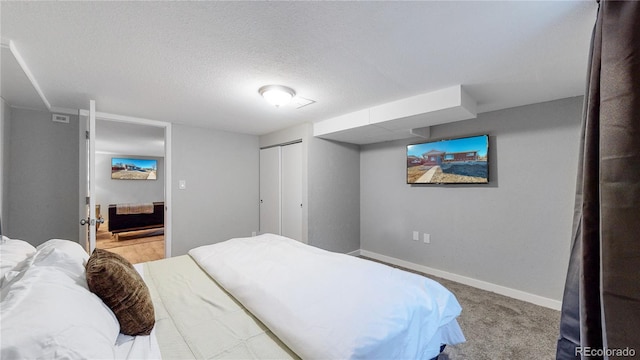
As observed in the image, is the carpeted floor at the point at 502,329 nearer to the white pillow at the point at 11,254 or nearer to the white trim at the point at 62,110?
the white pillow at the point at 11,254

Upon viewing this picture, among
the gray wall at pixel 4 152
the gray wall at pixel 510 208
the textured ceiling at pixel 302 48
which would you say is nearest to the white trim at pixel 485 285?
the gray wall at pixel 510 208

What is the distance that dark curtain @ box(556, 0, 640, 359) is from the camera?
0.59m

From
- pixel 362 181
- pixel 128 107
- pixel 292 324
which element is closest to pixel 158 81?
pixel 128 107

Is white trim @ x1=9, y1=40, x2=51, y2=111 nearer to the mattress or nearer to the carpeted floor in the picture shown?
the mattress

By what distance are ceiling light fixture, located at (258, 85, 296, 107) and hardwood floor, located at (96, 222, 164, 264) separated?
11.1 feet

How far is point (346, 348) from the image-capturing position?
3.32ft

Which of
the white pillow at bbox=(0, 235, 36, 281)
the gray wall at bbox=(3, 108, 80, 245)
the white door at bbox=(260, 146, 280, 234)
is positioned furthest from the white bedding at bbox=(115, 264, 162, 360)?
the white door at bbox=(260, 146, 280, 234)

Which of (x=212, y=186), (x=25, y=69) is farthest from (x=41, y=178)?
(x=212, y=186)

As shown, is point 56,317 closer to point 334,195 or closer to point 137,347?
point 137,347

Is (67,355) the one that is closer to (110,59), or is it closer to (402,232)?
(110,59)

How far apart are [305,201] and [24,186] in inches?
122

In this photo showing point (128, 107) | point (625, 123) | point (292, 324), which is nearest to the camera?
point (625, 123)

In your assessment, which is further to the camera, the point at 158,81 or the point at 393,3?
the point at 158,81

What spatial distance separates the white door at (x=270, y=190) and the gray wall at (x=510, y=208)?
1931 millimetres
